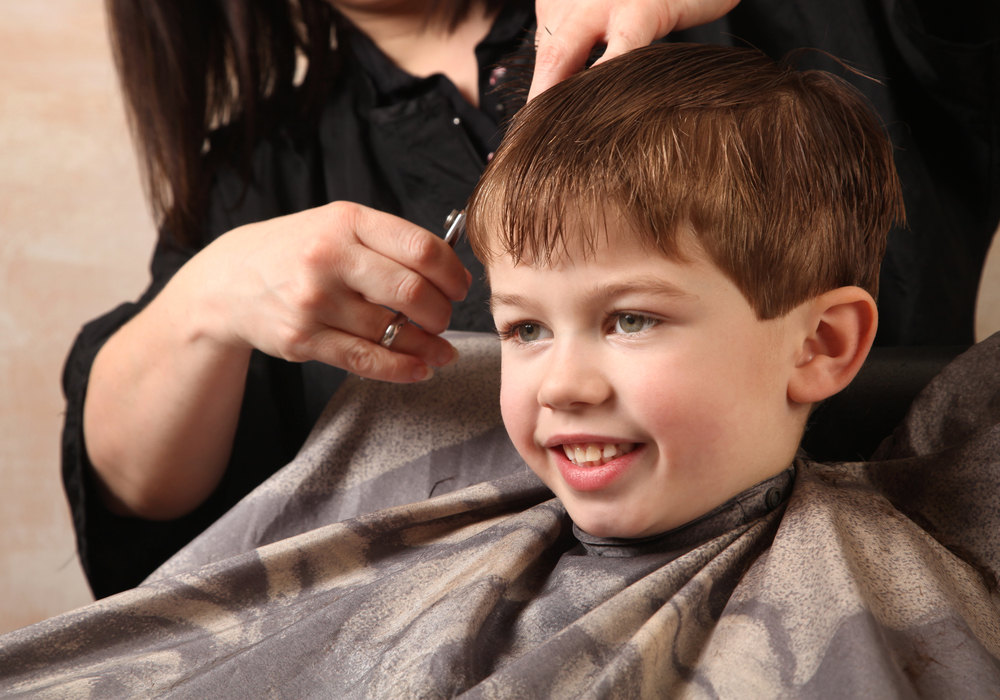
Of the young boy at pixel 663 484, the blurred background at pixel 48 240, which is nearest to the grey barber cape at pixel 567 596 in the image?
the young boy at pixel 663 484

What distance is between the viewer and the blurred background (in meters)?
1.72

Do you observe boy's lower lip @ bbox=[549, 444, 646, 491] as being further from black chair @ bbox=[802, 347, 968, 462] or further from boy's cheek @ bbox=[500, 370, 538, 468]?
black chair @ bbox=[802, 347, 968, 462]

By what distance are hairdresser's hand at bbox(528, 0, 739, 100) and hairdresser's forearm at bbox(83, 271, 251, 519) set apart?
44 centimetres

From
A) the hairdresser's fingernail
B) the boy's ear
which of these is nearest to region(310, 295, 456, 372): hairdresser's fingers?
the hairdresser's fingernail

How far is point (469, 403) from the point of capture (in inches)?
32.4

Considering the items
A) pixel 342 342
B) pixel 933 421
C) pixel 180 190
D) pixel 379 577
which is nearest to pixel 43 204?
pixel 180 190

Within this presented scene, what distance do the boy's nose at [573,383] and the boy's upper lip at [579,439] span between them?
0.02 m

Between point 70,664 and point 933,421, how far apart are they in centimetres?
75

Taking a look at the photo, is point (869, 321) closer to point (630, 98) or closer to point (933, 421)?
point (933, 421)

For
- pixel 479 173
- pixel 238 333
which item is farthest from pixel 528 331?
pixel 479 173

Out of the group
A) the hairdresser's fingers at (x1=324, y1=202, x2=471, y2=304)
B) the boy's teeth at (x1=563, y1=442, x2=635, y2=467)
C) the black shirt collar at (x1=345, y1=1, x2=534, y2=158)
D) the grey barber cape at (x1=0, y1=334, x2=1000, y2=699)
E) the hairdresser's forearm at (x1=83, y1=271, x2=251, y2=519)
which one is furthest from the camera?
the black shirt collar at (x1=345, y1=1, x2=534, y2=158)

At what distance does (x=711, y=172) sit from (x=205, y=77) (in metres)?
0.87

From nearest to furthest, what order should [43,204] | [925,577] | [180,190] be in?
[925,577] < [180,190] < [43,204]

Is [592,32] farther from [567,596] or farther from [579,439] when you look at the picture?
[567,596]
